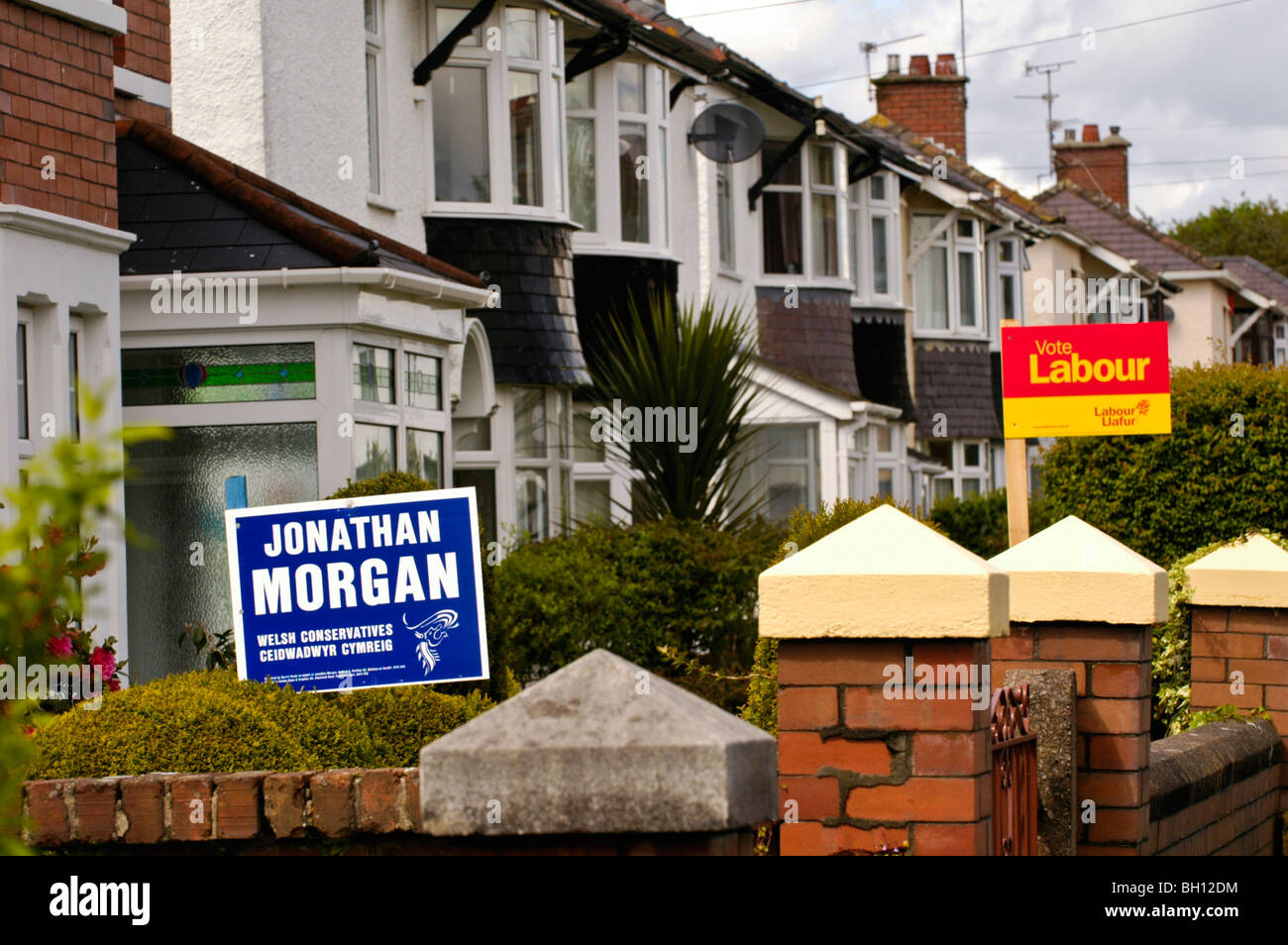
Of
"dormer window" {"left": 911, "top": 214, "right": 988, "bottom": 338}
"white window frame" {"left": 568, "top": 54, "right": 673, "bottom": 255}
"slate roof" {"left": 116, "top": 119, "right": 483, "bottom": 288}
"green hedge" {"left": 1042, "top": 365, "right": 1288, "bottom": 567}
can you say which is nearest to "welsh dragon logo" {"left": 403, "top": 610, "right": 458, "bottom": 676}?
"slate roof" {"left": 116, "top": 119, "right": 483, "bottom": 288}

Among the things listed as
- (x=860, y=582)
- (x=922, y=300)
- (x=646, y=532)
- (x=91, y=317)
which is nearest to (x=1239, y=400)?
(x=646, y=532)

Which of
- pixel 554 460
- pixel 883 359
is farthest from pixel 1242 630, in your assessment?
pixel 883 359

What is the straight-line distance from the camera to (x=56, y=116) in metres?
8.87

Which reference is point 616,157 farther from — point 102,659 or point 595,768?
point 595,768

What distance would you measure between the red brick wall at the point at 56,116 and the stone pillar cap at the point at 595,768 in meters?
6.40

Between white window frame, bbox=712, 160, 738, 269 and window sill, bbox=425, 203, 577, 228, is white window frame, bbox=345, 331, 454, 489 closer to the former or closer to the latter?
window sill, bbox=425, 203, 577, 228

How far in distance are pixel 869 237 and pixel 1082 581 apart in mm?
19890

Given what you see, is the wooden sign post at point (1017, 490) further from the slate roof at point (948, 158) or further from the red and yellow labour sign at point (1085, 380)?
the slate roof at point (948, 158)

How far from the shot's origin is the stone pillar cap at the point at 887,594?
4293 mm

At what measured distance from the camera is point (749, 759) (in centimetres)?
286

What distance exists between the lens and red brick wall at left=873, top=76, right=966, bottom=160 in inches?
1348

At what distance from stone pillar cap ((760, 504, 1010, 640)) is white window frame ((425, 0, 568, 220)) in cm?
1069
